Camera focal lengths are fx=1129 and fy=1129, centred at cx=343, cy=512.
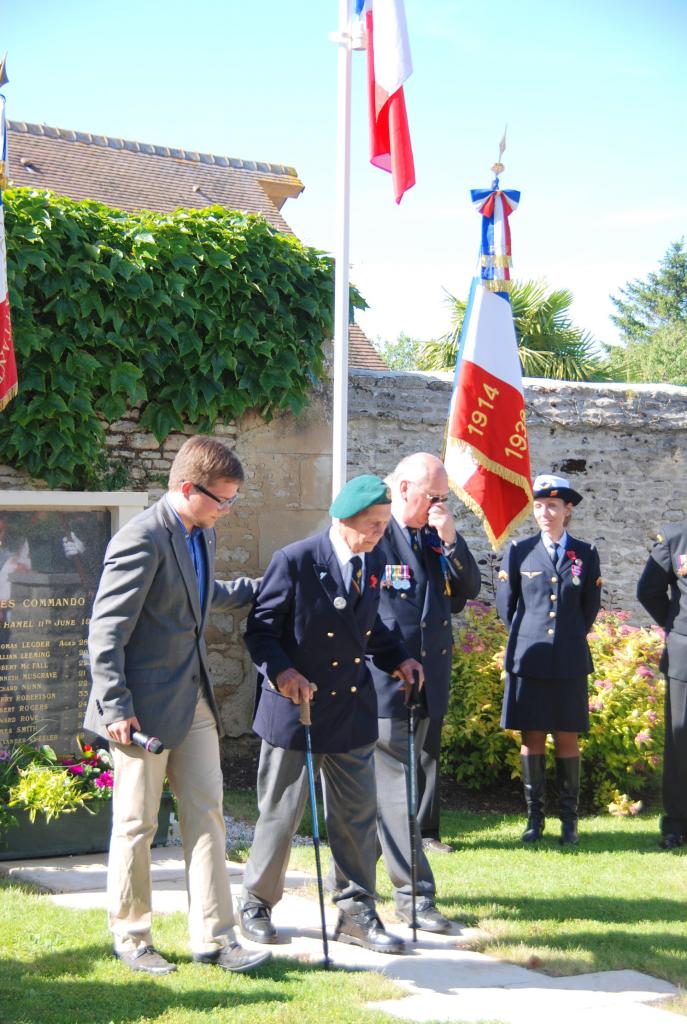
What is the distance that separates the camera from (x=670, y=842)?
242 inches

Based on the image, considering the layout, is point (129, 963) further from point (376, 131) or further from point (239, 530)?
point (376, 131)

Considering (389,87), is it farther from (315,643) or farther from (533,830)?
(533,830)

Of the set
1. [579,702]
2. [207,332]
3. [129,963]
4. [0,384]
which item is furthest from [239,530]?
[129,963]

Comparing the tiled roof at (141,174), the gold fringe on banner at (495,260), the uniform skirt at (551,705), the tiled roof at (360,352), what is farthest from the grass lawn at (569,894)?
the tiled roof at (360,352)

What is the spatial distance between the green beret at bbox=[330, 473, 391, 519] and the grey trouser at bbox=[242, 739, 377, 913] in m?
0.91

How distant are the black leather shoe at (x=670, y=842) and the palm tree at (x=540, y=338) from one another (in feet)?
43.4

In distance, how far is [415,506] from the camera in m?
4.96

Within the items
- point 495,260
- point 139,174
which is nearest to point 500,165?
point 495,260

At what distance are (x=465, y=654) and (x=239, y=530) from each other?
67.2 inches

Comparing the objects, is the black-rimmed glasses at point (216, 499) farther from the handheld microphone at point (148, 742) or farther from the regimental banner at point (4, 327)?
the regimental banner at point (4, 327)

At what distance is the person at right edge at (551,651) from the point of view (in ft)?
→ 20.8

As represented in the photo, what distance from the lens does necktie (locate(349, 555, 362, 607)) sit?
429 cm

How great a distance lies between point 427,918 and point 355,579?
1.42 m

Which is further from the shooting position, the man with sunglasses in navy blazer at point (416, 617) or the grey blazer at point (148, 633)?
the man with sunglasses in navy blazer at point (416, 617)
